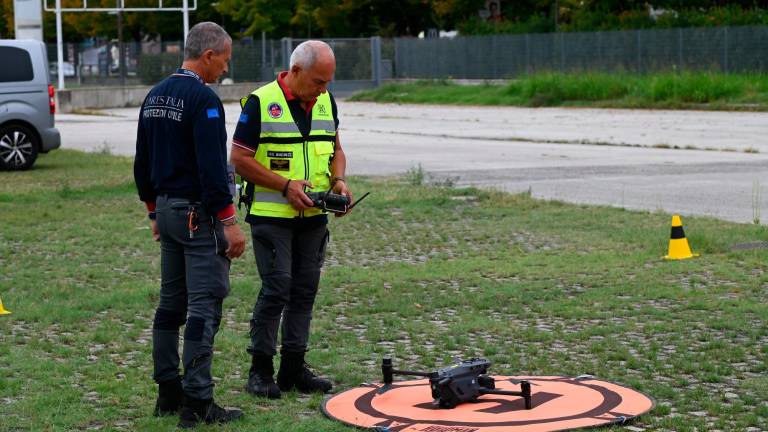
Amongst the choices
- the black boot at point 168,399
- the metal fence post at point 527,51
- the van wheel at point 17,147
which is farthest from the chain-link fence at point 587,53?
the black boot at point 168,399

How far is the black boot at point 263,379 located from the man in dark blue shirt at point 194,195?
0.47 m

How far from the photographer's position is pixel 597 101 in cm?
3916

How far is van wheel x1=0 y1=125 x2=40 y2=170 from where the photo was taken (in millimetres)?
20250

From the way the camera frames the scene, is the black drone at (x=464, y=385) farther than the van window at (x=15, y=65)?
No

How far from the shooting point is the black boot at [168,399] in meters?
6.14

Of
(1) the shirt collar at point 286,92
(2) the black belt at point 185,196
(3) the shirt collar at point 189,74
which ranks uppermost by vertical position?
(3) the shirt collar at point 189,74

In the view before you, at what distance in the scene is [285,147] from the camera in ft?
21.0

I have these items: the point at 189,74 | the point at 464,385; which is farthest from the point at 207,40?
the point at 464,385

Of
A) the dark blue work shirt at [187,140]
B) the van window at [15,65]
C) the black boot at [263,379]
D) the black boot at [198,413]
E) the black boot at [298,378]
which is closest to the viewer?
the dark blue work shirt at [187,140]

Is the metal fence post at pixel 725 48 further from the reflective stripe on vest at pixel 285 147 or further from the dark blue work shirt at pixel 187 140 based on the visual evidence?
the dark blue work shirt at pixel 187 140

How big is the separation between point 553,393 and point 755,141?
58.8ft

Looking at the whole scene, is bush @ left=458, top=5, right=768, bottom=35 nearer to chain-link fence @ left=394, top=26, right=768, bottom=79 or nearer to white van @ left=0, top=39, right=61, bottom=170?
chain-link fence @ left=394, top=26, right=768, bottom=79

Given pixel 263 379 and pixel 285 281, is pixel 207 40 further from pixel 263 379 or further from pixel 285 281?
pixel 263 379

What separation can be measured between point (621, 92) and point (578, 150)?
17429 mm
